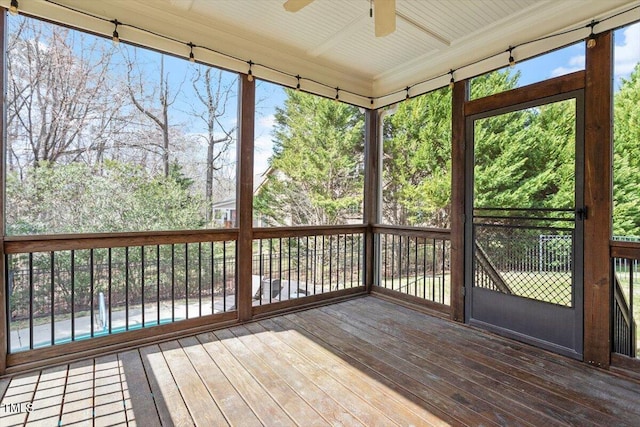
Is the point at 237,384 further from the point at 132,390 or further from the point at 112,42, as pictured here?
the point at 112,42

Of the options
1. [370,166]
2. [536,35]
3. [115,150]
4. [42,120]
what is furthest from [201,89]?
[536,35]

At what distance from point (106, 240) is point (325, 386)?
202cm

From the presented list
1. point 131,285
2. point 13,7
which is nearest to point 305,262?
point 131,285

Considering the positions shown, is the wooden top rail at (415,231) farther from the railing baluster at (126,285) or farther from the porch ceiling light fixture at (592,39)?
the railing baluster at (126,285)

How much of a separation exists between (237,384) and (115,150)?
204 centimetres

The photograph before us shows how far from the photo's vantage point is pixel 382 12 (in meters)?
1.99

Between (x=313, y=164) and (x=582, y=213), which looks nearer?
(x=582, y=213)

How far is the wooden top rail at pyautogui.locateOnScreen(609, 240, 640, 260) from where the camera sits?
225cm

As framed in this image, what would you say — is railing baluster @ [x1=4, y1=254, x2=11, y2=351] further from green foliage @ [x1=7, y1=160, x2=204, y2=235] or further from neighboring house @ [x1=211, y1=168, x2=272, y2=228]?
neighboring house @ [x1=211, y1=168, x2=272, y2=228]

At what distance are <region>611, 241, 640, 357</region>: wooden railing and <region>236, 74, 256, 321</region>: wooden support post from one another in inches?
118

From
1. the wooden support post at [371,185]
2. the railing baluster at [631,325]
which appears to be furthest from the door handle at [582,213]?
the wooden support post at [371,185]

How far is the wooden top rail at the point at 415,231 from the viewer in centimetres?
351

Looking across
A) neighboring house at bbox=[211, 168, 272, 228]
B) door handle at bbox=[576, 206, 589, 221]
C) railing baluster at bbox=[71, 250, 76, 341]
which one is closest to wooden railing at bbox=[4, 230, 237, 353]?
railing baluster at bbox=[71, 250, 76, 341]

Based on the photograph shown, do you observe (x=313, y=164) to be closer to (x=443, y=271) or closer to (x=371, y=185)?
(x=371, y=185)
